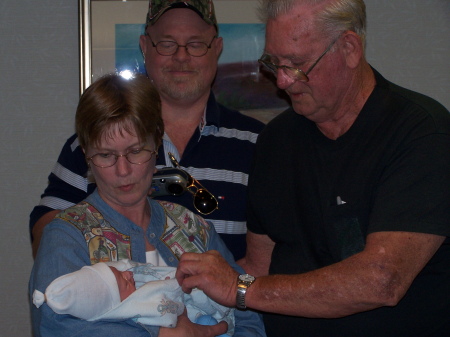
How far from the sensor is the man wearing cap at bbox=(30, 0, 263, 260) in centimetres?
215

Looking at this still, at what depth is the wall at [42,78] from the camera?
102 inches

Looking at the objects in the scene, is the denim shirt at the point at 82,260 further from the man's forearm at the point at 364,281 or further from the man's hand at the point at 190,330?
the man's forearm at the point at 364,281

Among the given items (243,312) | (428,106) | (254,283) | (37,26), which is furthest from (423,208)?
(37,26)

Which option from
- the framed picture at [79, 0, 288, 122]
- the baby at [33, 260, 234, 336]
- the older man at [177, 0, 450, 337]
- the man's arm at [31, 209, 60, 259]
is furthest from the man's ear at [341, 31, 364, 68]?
the man's arm at [31, 209, 60, 259]

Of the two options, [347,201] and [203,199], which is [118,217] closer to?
[203,199]

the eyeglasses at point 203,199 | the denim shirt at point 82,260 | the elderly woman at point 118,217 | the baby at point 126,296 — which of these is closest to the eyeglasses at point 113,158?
the elderly woman at point 118,217

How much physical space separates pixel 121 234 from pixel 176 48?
797 millimetres

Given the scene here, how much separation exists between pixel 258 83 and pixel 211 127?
0.48 meters

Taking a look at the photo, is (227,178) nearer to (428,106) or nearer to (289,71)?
(289,71)

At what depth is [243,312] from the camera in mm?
1869

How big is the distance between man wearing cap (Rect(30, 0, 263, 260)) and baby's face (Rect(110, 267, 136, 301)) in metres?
0.57

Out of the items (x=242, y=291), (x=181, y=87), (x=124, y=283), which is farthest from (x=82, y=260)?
(x=181, y=87)

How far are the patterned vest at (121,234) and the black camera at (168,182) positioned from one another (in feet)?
0.32

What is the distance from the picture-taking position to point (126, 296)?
155 centimetres
